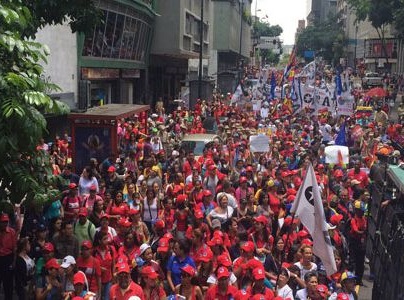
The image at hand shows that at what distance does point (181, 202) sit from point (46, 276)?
3.26m

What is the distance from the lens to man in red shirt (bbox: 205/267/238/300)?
7.52 meters

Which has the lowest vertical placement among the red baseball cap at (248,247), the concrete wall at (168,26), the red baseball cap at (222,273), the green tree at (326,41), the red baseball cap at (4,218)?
the red baseball cap at (222,273)

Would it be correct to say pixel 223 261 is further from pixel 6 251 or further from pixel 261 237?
pixel 6 251

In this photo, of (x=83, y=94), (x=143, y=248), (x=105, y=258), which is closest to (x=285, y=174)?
(x=143, y=248)

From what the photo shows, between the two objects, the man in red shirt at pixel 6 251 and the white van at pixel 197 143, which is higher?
the white van at pixel 197 143

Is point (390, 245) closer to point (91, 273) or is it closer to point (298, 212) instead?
point (298, 212)

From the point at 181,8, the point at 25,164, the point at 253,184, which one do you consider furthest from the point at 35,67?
the point at 181,8

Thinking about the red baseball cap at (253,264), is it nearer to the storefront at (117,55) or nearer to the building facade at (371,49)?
the storefront at (117,55)

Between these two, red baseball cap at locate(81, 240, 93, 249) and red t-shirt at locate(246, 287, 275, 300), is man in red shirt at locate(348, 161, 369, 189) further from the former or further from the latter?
red baseball cap at locate(81, 240, 93, 249)

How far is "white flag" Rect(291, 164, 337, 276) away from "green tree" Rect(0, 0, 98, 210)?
3123mm

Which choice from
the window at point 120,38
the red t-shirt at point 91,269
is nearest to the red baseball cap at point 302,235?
the red t-shirt at point 91,269

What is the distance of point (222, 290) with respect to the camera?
7.54 m

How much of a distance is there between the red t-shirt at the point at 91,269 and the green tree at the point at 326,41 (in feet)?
348

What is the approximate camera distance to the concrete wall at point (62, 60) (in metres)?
21.2
